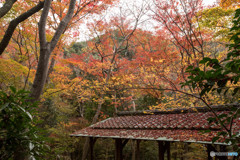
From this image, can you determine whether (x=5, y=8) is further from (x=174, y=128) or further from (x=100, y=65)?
(x=100, y=65)

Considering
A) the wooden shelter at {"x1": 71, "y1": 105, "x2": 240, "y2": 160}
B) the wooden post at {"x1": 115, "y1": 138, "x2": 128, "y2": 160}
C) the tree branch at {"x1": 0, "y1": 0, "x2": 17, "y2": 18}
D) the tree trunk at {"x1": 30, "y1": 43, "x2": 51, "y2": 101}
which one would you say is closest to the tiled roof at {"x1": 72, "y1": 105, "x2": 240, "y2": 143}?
the wooden shelter at {"x1": 71, "y1": 105, "x2": 240, "y2": 160}

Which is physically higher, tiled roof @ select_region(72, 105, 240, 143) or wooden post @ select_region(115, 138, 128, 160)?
tiled roof @ select_region(72, 105, 240, 143)

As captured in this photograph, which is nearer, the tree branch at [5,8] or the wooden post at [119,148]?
the tree branch at [5,8]

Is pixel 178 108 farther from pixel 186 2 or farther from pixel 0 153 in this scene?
pixel 0 153

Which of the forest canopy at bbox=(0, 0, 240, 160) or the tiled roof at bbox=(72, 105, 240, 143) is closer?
the forest canopy at bbox=(0, 0, 240, 160)

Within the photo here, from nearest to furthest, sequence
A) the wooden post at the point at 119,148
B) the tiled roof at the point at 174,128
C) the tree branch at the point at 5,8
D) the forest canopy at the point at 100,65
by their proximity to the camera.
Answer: the forest canopy at the point at 100,65
the tree branch at the point at 5,8
the tiled roof at the point at 174,128
the wooden post at the point at 119,148

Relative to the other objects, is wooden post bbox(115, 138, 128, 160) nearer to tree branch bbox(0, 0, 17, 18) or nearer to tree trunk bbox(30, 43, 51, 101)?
tree trunk bbox(30, 43, 51, 101)

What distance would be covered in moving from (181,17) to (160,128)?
185 inches

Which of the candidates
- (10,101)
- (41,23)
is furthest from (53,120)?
(10,101)

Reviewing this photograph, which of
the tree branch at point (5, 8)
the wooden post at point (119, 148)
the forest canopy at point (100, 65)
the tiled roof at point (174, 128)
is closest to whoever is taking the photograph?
the forest canopy at point (100, 65)

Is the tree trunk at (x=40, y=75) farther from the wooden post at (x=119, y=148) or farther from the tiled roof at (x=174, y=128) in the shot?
the wooden post at (x=119, y=148)

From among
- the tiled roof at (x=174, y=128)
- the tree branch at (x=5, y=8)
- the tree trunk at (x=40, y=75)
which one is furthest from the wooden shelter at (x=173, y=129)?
the tree branch at (x=5, y=8)

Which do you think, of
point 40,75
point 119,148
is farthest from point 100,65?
point 40,75

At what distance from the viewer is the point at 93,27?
9.76 metres
